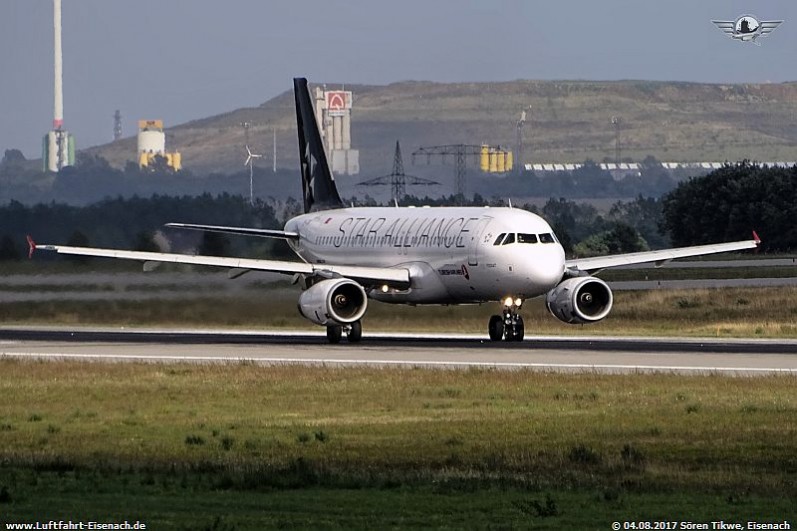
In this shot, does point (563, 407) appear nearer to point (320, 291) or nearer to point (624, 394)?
point (624, 394)

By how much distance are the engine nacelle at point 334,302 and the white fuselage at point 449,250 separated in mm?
2509

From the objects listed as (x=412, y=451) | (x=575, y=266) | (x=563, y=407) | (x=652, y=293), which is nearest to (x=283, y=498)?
(x=412, y=451)

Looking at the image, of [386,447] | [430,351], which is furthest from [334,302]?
[386,447]

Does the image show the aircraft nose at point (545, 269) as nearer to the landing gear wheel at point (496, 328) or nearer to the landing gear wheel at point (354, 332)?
the landing gear wheel at point (496, 328)

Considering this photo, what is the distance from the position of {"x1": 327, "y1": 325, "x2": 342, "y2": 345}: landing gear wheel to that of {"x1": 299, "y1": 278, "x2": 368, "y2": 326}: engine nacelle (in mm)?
639

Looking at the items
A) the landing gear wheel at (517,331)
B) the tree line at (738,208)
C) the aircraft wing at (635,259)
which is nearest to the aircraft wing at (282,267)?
the landing gear wheel at (517,331)

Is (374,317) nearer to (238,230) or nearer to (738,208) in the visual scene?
(238,230)

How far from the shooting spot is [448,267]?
194 ft

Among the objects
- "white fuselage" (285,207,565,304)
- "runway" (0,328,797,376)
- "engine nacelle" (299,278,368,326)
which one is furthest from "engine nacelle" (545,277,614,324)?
"engine nacelle" (299,278,368,326)

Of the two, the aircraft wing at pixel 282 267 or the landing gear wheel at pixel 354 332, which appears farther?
the landing gear wheel at pixel 354 332

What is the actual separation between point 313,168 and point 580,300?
16.8m

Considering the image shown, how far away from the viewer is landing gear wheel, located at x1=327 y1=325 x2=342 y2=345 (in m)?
58.6

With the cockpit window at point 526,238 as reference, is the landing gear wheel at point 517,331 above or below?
below

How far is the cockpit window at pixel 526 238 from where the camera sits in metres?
57.1
